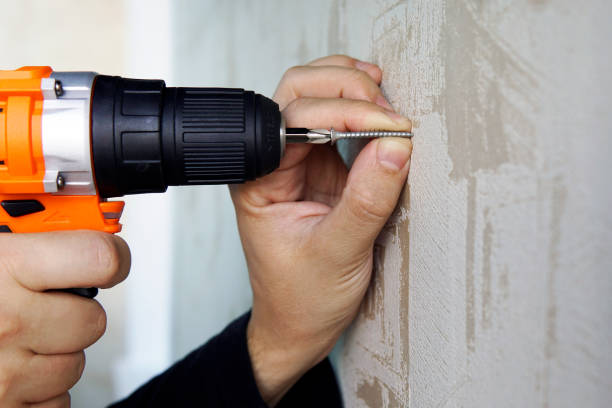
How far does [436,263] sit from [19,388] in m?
0.44

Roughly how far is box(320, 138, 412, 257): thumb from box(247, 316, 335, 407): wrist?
0.72ft

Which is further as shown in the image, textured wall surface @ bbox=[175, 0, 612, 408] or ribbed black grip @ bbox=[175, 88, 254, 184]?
ribbed black grip @ bbox=[175, 88, 254, 184]

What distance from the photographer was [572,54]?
254mm

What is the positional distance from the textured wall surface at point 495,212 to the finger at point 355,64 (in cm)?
1

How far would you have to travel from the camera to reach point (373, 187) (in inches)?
18.0

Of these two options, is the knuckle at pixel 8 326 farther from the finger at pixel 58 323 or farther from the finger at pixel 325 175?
the finger at pixel 325 175

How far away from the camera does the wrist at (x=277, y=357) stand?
646 millimetres

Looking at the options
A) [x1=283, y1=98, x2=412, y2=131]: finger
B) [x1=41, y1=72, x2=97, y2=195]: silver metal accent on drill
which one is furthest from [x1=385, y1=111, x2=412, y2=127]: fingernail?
[x1=41, y1=72, x2=97, y2=195]: silver metal accent on drill

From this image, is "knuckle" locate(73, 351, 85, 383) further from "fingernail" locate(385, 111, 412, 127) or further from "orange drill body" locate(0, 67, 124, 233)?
"fingernail" locate(385, 111, 412, 127)

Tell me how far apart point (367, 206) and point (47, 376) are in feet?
1.25

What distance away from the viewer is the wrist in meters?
0.65

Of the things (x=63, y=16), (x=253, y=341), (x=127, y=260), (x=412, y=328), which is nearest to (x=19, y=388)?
(x=127, y=260)

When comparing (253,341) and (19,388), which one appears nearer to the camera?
(19,388)

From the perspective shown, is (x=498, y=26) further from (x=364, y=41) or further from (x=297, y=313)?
(x=297, y=313)
